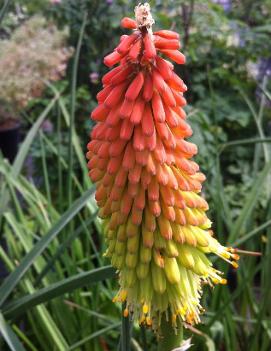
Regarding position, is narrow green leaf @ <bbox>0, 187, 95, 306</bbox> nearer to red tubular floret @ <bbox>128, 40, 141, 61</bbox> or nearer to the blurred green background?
the blurred green background

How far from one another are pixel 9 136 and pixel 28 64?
709 mm

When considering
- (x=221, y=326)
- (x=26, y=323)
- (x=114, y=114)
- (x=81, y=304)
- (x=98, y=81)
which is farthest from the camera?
(x=98, y=81)

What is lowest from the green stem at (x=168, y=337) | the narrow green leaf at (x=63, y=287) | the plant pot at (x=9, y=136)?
the green stem at (x=168, y=337)

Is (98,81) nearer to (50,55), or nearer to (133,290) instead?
(50,55)

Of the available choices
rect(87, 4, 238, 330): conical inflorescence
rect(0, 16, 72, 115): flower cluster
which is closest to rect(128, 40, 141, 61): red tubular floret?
rect(87, 4, 238, 330): conical inflorescence

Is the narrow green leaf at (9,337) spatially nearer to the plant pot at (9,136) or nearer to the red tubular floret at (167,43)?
the red tubular floret at (167,43)

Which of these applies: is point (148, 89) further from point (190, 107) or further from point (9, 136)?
point (9, 136)

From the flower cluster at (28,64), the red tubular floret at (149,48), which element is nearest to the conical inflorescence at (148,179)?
the red tubular floret at (149,48)

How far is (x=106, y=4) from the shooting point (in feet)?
13.5

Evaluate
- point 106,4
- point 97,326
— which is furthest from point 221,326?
point 106,4

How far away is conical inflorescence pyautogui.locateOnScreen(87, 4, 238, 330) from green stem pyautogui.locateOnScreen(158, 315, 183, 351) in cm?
2

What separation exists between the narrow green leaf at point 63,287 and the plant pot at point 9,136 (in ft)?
9.53

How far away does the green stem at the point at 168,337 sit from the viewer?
1146mm

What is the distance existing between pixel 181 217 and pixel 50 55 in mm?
2967
